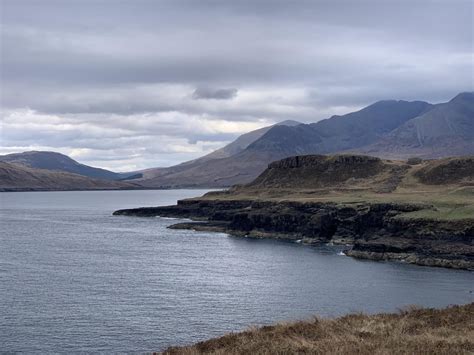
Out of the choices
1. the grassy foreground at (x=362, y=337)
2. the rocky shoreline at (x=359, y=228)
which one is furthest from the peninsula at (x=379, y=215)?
the grassy foreground at (x=362, y=337)

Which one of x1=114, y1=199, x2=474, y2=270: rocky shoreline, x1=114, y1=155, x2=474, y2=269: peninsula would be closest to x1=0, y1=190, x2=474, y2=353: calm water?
x1=114, y1=199, x2=474, y2=270: rocky shoreline

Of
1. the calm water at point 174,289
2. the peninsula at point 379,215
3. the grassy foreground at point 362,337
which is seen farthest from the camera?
the peninsula at point 379,215

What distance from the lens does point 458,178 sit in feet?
577

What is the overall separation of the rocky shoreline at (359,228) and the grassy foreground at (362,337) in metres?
59.9

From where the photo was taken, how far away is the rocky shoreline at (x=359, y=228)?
3986 inches

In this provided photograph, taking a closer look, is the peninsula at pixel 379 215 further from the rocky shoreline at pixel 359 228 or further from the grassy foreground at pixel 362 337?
the grassy foreground at pixel 362 337

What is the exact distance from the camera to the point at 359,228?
132625mm

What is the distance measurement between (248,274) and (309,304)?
78.2 feet

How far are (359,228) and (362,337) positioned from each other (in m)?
101

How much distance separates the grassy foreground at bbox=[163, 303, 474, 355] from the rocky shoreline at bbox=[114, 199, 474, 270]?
59877mm

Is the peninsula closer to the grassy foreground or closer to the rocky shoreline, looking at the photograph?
the rocky shoreline

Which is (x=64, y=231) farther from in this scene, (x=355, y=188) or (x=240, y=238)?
(x=355, y=188)

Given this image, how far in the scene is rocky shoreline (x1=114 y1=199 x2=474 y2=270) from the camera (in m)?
101

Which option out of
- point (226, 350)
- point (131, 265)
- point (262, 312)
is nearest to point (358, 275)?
point (262, 312)
